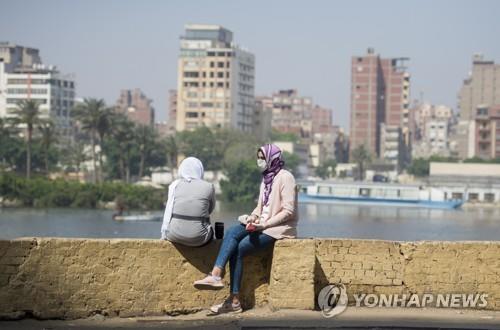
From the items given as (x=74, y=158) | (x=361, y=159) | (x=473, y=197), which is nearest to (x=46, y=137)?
(x=74, y=158)

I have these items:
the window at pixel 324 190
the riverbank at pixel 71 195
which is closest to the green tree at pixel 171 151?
the window at pixel 324 190

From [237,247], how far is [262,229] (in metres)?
0.24

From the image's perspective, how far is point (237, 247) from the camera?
9.21m

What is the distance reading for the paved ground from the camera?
347 inches

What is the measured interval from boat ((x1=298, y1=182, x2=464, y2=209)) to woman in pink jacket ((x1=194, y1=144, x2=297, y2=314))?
115 m

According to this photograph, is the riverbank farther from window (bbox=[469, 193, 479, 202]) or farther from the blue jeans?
the blue jeans

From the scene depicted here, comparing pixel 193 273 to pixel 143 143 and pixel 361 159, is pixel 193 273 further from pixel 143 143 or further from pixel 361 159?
pixel 361 159

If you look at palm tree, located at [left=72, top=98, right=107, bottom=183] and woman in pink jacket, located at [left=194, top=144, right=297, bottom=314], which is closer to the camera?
woman in pink jacket, located at [left=194, top=144, right=297, bottom=314]

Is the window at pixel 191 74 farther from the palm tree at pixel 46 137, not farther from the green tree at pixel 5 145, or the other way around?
the palm tree at pixel 46 137

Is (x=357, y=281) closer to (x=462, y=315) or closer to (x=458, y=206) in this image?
(x=462, y=315)

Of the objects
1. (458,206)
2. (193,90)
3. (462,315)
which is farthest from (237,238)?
(193,90)

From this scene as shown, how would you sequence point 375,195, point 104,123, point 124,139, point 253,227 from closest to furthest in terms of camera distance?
point 253,227 → point 104,123 → point 124,139 → point 375,195

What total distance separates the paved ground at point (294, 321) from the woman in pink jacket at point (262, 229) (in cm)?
22

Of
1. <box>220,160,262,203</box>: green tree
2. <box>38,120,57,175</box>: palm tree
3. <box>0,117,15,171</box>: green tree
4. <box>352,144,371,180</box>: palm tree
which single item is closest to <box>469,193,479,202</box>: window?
<box>220,160,262,203</box>: green tree
